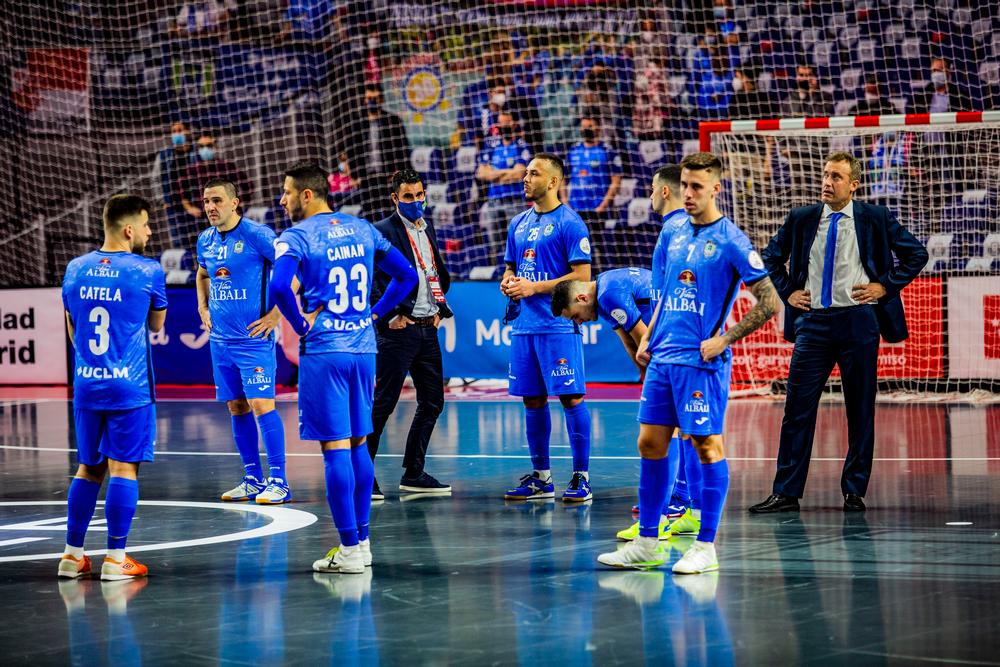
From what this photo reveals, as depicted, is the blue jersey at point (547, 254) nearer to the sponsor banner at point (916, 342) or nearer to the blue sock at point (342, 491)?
the blue sock at point (342, 491)

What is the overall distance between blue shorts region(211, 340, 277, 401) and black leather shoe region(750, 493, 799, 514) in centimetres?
341

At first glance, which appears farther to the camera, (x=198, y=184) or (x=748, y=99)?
(x=198, y=184)

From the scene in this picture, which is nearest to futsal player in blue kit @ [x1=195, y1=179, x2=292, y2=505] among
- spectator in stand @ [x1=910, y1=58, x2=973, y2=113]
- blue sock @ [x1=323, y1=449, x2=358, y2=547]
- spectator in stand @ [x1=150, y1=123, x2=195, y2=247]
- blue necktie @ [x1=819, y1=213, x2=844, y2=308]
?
blue sock @ [x1=323, y1=449, x2=358, y2=547]

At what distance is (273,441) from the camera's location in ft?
29.9

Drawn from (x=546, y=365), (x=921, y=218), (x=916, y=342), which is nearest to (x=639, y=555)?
(x=546, y=365)

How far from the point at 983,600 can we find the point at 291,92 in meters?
16.6

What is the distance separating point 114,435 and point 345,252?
Answer: 4.86 ft

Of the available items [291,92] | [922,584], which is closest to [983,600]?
[922,584]

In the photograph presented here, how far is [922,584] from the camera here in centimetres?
608

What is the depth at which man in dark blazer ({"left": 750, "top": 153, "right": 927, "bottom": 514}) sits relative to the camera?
27.4 ft

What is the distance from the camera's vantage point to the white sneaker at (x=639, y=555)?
6.55 m

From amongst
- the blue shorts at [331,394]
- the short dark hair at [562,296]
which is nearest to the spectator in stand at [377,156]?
the short dark hair at [562,296]

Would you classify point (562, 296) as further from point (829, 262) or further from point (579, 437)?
point (829, 262)

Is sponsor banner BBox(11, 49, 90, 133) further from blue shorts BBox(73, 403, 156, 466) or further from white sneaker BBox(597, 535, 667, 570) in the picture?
white sneaker BBox(597, 535, 667, 570)
